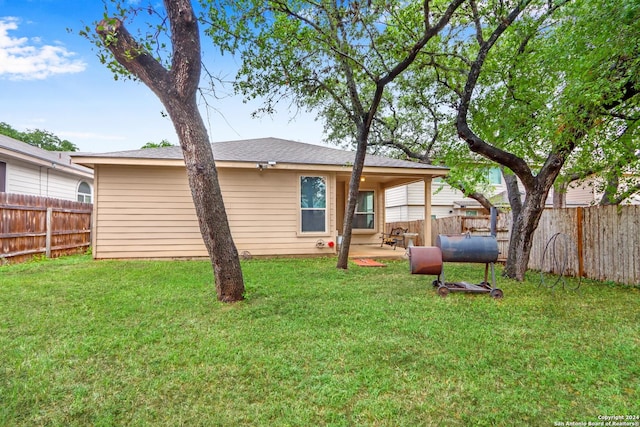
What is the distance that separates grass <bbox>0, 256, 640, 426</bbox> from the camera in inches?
83.2

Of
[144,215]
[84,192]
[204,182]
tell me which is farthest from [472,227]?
[84,192]

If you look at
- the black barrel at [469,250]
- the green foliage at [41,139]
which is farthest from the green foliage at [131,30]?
the green foliage at [41,139]

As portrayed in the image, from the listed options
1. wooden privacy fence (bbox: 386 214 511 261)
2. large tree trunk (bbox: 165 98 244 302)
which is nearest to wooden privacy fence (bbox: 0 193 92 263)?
large tree trunk (bbox: 165 98 244 302)

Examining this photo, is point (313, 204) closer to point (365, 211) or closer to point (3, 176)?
point (365, 211)

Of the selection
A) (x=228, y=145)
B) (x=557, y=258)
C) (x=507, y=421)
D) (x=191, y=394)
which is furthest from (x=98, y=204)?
(x=557, y=258)

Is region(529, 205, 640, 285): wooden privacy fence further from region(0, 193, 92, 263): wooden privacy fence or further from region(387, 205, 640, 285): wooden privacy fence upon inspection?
region(0, 193, 92, 263): wooden privacy fence

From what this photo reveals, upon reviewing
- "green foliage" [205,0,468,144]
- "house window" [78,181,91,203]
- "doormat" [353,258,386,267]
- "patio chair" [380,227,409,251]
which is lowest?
"doormat" [353,258,386,267]

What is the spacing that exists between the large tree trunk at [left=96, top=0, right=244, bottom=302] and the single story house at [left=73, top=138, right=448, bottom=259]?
13.7ft

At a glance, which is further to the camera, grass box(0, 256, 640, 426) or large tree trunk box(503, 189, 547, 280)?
large tree trunk box(503, 189, 547, 280)

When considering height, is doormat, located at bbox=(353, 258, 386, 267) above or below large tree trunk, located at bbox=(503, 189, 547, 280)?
below

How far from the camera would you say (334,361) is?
9.18ft

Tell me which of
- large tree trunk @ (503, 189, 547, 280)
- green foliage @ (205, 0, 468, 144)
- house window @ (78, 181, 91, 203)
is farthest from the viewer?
house window @ (78, 181, 91, 203)

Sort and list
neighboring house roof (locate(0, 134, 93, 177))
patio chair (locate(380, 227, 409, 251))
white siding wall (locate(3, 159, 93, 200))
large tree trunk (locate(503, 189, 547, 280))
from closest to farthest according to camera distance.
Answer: large tree trunk (locate(503, 189, 547, 280))
neighboring house roof (locate(0, 134, 93, 177))
white siding wall (locate(3, 159, 93, 200))
patio chair (locate(380, 227, 409, 251))

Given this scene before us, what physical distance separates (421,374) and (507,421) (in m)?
0.67
